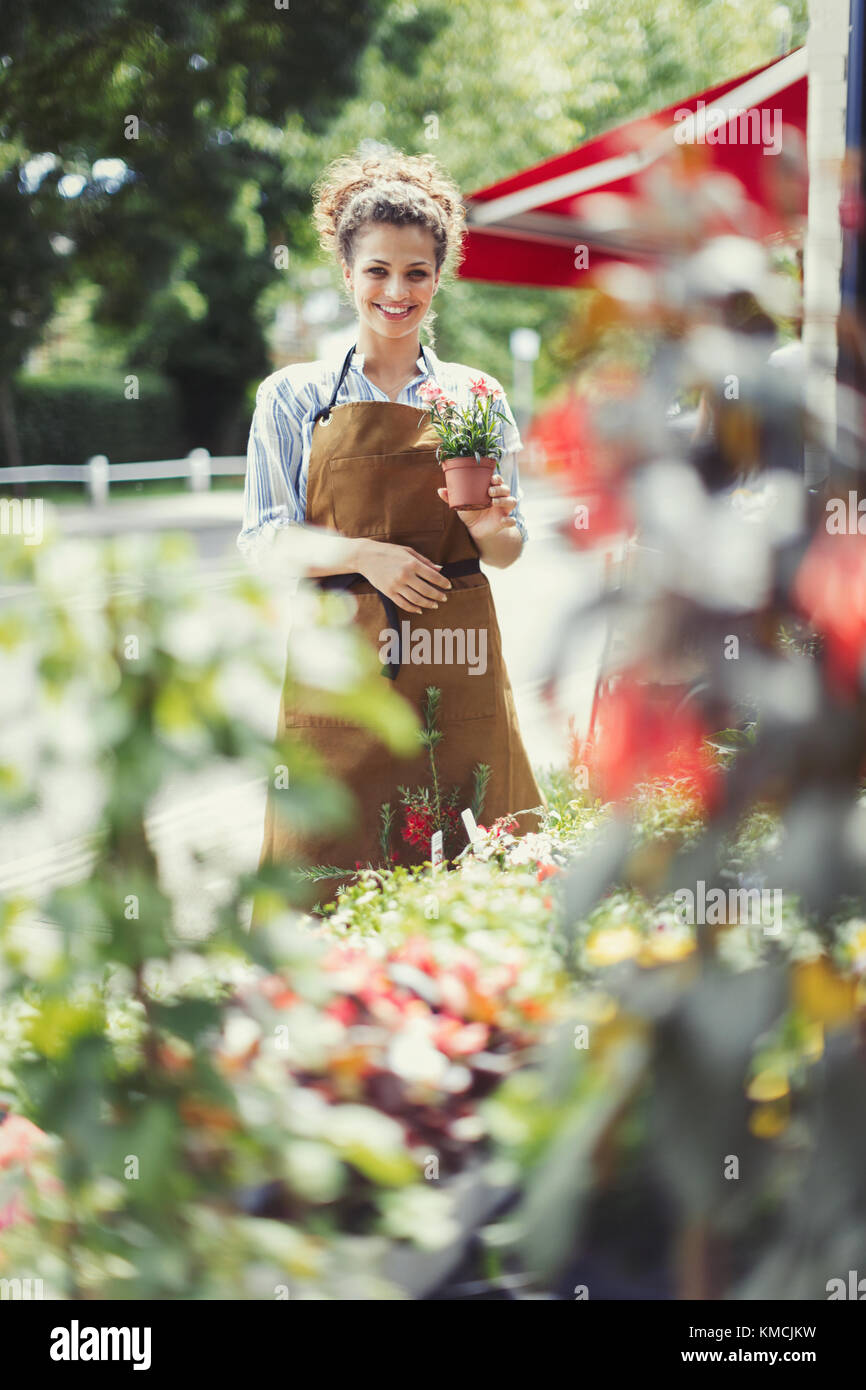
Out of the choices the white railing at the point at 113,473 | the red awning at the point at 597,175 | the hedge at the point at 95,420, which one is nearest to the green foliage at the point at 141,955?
the red awning at the point at 597,175

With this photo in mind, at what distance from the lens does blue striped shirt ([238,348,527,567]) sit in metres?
2.30

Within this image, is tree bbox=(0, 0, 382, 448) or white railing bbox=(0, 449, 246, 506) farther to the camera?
white railing bbox=(0, 449, 246, 506)

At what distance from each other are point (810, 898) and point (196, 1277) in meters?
0.52

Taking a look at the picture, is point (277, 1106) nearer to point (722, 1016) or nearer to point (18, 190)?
point (722, 1016)

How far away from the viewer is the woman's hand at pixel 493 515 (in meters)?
2.24

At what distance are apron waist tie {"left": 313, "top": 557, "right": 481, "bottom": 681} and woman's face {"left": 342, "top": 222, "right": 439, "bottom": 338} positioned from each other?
476 millimetres

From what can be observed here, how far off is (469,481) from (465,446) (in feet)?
0.22

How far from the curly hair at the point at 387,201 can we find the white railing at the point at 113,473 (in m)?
11.7

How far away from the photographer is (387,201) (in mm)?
2229

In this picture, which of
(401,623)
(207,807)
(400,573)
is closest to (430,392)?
(400,573)

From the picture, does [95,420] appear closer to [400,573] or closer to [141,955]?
[400,573]

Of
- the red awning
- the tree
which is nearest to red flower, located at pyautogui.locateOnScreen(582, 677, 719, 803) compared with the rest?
the red awning

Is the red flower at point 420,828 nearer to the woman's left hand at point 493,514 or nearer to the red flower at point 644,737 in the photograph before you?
the woman's left hand at point 493,514

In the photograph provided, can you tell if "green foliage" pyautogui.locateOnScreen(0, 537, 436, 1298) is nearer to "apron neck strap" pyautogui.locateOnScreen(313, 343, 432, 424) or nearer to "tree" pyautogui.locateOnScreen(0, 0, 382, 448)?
"apron neck strap" pyautogui.locateOnScreen(313, 343, 432, 424)
